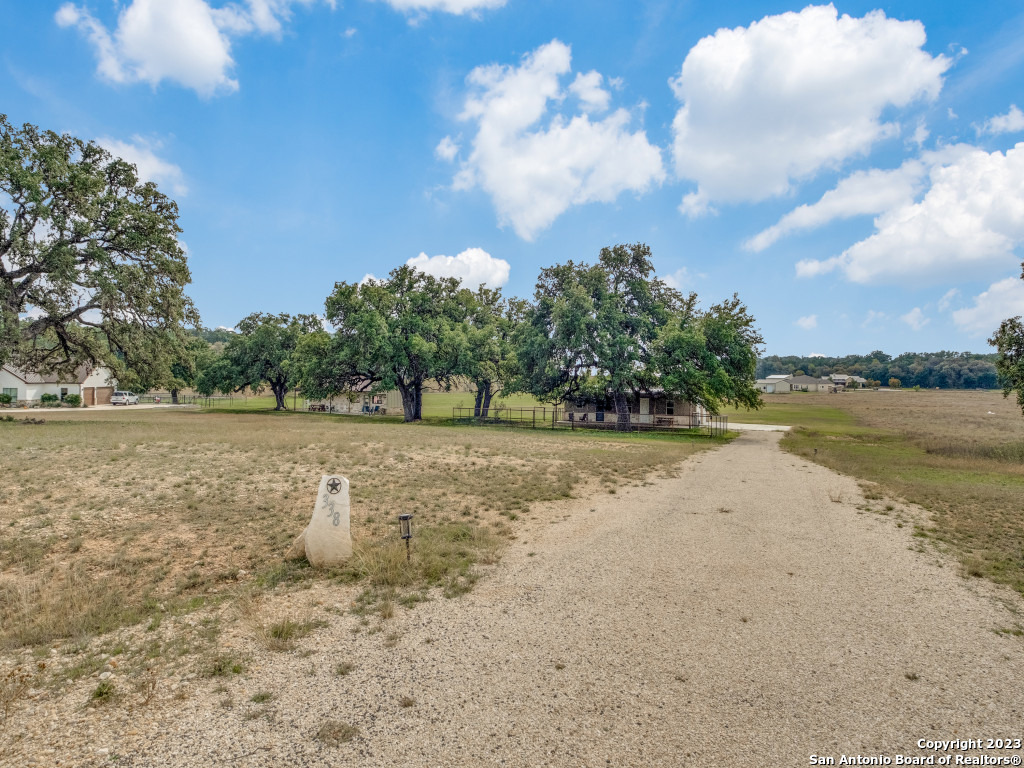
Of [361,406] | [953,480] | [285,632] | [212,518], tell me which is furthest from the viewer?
[361,406]

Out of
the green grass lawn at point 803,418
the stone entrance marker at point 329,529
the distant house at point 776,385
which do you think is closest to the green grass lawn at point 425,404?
the green grass lawn at point 803,418

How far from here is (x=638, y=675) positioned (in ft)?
14.7

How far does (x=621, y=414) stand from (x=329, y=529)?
3055 cm

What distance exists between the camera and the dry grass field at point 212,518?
19.5 feet

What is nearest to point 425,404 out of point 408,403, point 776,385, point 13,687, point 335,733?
point 408,403

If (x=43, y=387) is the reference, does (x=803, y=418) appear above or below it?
below

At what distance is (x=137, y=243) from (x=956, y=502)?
35.4m

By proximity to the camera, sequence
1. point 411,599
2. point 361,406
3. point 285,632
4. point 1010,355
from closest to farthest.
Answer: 1. point 285,632
2. point 411,599
3. point 1010,355
4. point 361,406

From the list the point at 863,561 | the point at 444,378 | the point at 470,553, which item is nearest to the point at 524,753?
the point at 470,553

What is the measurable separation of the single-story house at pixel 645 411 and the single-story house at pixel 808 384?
104443mm

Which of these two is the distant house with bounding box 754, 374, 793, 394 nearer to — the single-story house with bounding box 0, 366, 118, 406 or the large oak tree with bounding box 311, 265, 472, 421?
the large oak tree with bounding box 311, 265, 472, 421

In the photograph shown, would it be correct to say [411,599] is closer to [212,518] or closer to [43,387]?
[212,518]

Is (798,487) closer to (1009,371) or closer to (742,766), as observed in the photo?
(742,766)

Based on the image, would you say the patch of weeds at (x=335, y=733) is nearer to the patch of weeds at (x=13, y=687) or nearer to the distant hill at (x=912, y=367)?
the patch of weeds at (x=13, y=687)
